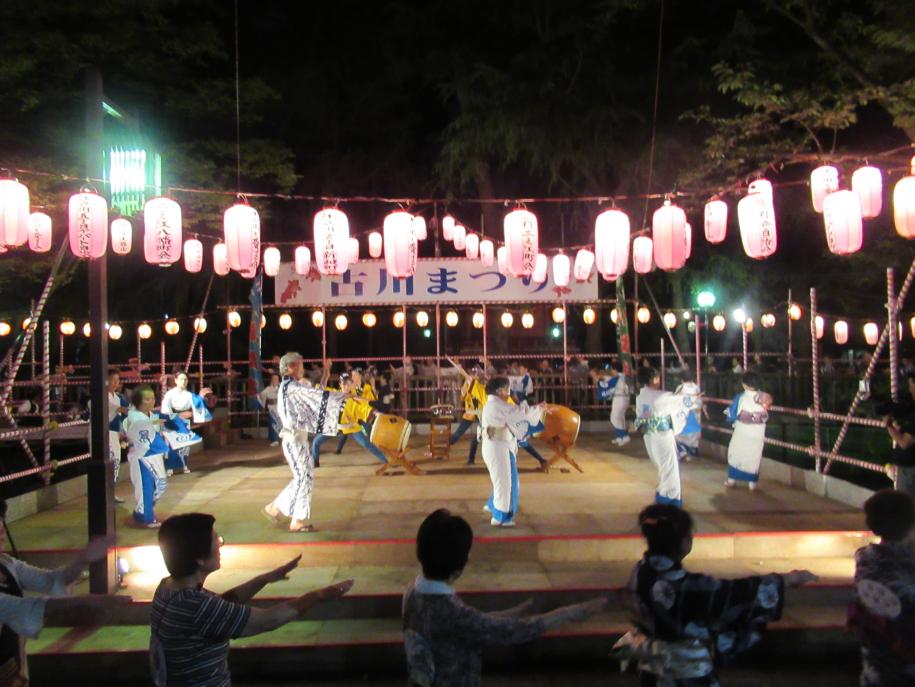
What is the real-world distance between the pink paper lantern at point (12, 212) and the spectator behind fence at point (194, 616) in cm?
711

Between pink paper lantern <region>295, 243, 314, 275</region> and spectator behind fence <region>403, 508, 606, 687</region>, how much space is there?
14389mm

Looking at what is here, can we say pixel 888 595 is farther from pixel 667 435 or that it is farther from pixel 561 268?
pixel 561 268

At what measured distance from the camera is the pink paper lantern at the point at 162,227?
9688mm

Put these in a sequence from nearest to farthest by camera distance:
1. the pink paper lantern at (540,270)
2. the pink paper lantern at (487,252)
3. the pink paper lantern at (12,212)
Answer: the pink paper lantern at (12,212)
the pink paper lantern at (540,270)
the pink paper lantern at (487,252)

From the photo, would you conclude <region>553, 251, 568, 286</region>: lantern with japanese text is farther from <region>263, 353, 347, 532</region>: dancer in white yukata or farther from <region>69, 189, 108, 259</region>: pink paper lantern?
<region>69, 189, 108, 259</region>: pink paper lantern

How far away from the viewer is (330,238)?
38.0 feet

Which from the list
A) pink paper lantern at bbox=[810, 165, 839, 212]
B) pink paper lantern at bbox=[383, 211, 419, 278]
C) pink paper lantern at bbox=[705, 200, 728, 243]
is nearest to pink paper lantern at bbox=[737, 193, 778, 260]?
pink paper lantern at bbox=[810, 165, 839, 212]

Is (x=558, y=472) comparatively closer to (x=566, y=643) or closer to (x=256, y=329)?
(x=566, y=643)

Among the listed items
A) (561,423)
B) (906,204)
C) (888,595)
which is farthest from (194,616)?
(906,204)

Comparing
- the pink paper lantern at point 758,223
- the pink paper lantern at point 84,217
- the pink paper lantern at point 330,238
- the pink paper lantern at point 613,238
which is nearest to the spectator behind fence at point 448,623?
the pink paper lantern at point 84,217

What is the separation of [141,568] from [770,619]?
6375 mm

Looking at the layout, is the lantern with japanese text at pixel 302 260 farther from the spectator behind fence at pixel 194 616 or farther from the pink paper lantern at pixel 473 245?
the spectator behind fence at pixel 194 616

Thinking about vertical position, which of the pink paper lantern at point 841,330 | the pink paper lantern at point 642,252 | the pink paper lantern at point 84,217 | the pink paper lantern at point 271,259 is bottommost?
the pink paper lantern at point 841,330

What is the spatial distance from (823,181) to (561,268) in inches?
283
